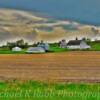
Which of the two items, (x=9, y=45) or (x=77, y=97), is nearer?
(x=77, y=97)

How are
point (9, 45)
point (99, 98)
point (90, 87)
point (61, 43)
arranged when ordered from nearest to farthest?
point (99, 98) → point (90, 87) → point (9, 45) → point (61, 43)

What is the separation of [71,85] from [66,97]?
175 inches

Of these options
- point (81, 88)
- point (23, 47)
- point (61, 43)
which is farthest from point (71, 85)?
point (61, 43)

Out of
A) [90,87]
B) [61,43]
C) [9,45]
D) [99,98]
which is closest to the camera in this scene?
[99,98]

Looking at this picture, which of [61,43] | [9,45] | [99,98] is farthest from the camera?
[61,43]

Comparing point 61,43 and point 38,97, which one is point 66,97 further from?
point 61,43

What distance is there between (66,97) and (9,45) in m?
65.7

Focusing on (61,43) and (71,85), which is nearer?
(71,85)

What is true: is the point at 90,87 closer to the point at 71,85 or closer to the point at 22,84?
the point at 71,85

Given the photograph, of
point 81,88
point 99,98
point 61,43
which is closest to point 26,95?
point 99,98

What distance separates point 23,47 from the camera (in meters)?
77.6

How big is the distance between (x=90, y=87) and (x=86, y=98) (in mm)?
4132

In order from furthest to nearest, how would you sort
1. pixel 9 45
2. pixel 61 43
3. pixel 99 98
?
pixel 61 43, pixel 9 45, pixel 99 98

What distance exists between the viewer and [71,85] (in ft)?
54.6
